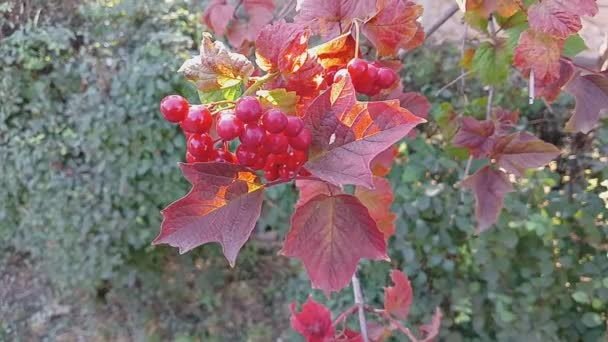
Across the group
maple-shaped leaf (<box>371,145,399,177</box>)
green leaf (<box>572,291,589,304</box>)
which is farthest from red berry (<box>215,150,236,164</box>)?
green leaf (<box>572,291,589,304</box>)

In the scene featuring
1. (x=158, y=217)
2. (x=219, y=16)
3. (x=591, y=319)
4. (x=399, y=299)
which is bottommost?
(x=158, y=217)

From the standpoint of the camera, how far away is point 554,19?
0.63m

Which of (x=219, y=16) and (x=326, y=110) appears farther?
(x=219, y=16)

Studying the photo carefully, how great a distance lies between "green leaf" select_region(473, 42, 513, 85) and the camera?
89 cm

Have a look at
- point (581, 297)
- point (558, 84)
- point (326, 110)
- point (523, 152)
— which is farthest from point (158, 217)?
point (326, 110)

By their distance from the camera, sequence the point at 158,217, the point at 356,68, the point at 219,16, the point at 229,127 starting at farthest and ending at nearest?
the point at 158,217
the point at 219,16
the point at 356,68
the point at 229,127

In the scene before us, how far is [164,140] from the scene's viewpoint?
2.03 meters

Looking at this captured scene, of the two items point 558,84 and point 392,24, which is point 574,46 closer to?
point 558,84

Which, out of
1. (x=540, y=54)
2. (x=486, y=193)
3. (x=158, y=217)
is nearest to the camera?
(x=540, y=54)

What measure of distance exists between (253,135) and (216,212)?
88mm

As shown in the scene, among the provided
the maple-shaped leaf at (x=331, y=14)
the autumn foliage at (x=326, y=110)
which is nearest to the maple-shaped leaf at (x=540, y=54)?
the autumn foliage at (x=326, y=110)

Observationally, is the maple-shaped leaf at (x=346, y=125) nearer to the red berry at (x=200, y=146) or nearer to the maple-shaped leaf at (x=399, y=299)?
the red berry at (x=200, y=146)

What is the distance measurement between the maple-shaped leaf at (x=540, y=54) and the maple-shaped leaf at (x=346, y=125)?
1.00 ft

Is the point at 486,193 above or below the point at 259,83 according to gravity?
below
